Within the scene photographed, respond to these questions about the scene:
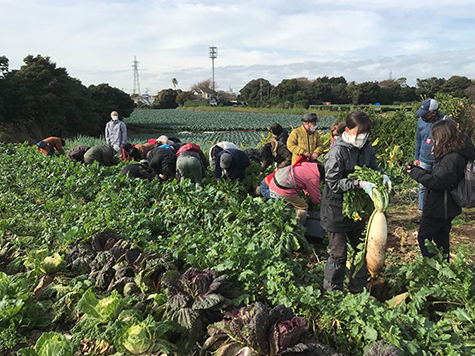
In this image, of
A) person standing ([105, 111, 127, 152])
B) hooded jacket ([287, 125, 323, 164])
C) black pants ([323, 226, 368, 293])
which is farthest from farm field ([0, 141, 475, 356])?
person standing ([105, 111, 127, 152])

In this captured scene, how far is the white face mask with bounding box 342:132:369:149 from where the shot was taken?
2.89 meters

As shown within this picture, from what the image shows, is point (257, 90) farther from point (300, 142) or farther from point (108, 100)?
point (300, 142)

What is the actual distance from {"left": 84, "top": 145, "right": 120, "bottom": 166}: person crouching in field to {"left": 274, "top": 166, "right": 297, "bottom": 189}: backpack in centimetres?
492

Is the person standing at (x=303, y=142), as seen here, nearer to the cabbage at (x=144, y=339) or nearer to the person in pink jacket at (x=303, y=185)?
the person in pink jacket at (x=303, y=185)

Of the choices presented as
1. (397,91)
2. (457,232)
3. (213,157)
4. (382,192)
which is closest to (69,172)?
(213,157)

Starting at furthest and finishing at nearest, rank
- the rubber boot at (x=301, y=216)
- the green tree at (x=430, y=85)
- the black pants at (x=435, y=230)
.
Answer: the green tree at (x=430, y=85)
the rubber boot at (x=301, y=216)
the black pants at (x=435, y=230)

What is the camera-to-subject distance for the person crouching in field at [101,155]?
7656 millimetres

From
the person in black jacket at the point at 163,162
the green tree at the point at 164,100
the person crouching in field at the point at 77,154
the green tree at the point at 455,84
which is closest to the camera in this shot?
the person in black jacket at the point at 163,162

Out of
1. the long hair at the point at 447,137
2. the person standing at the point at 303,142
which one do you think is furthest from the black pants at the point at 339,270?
the person standing at the point at 303,142

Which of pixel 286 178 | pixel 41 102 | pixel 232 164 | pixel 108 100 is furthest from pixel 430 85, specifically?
pixel 286 178

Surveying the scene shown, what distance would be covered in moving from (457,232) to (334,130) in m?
2.29

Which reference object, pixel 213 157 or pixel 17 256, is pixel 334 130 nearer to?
pixel 213 157

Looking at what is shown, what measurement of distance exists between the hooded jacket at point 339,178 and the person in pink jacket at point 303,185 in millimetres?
867

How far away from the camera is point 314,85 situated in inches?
2452
